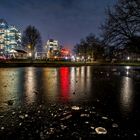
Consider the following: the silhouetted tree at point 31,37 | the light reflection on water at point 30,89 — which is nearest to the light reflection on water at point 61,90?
the light reflection on water at point 30,89

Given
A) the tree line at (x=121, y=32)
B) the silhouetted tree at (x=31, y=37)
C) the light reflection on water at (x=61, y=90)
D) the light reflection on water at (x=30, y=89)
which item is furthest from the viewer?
the silhouetted tree at (x=31, y=37)

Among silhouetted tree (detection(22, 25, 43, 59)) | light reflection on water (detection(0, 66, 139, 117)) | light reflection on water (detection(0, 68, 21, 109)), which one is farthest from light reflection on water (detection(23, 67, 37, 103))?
silhouetted tree (detection(22, 25, 43, 59))

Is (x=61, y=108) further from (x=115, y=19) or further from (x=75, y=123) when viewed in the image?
(x=115, y=19)

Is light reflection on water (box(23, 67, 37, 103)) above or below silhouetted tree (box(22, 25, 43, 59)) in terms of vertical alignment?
below

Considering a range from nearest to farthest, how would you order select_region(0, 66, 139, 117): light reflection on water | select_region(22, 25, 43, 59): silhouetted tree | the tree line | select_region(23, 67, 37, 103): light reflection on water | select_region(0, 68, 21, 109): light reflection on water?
select_region(0, 68, 21, 109): light reflection on water < select_region(0, 66, 139, 117): light reflection on water < select_region(23, 67, 37, 103): light reflection on water < the tree line < select_region(22, 25, 43, 59): silhouetted tree

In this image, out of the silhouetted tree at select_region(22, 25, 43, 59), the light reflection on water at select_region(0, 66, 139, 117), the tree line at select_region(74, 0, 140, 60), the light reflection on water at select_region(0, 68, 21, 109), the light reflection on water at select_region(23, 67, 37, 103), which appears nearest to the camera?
the light reflection on water at select_region(0, 68, 21, 109)

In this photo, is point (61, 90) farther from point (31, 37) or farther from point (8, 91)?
point (31, 37)

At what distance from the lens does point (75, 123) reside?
650 cm

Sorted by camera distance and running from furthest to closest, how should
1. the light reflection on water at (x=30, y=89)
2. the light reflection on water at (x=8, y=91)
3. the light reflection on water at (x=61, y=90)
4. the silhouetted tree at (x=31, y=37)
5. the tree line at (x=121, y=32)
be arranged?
the silhouetted tree at (x=31, y=37) < the tree line at (x=121, y=32) < the light reflection on water at (x=30, y=89) < the light reflection on water at (x=61, y=90) < the light reflection on water at (x=8, y=91)

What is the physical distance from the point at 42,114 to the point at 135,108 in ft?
11.0

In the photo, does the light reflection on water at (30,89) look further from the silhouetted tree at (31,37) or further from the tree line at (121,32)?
the silhouetted tree at (31,37)

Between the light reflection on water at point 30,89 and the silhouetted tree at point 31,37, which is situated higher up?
the silhouetted tree at point 31,37

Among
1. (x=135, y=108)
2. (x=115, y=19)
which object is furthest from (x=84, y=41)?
(x=135, y=108)

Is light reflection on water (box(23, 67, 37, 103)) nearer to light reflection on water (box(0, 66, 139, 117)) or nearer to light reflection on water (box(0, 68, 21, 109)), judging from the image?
light reflection on water (box(0, 66, 139, 117))
